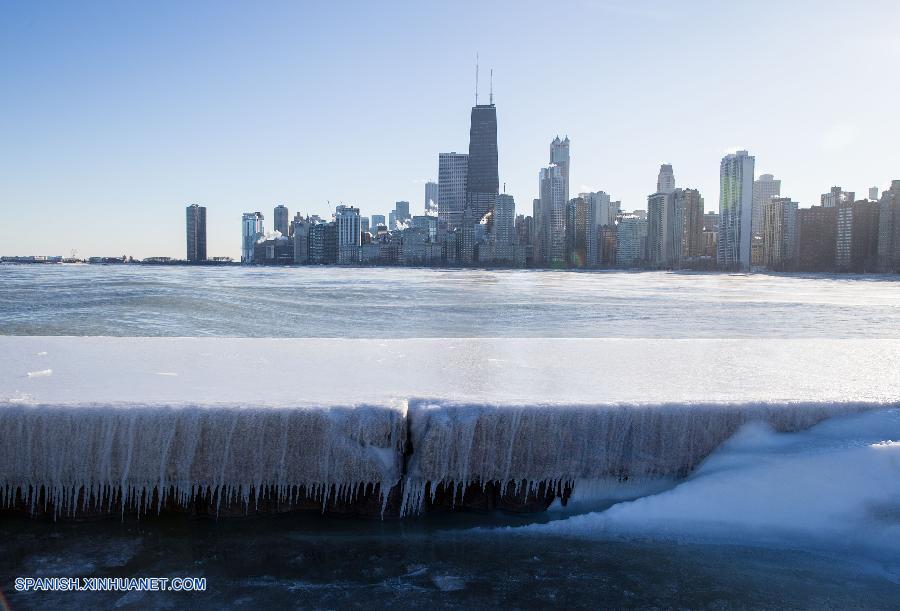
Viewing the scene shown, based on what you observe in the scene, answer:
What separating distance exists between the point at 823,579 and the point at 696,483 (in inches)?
39.3

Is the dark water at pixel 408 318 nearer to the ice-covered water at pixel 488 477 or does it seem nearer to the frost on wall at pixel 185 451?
the ice-covered water at pixel 488 477

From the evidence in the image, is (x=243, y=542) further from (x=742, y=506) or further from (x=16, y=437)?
(x=742, y=506)

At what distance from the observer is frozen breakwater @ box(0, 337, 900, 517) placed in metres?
4.80

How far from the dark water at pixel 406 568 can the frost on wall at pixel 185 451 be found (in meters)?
0.32

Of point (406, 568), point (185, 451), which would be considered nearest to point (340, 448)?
point (406, 568)

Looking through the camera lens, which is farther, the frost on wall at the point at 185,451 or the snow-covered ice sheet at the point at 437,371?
the snow-covered ice sheet at the point at 437,371

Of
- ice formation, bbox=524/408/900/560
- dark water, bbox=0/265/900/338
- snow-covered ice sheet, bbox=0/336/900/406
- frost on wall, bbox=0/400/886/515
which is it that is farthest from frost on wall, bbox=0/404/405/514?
dark water, bbox=0/265/900/338

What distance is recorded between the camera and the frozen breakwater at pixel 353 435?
4.80m

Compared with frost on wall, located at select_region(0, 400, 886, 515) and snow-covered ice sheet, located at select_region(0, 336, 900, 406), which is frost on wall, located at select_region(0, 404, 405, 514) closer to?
frost on wall, located at select_region(0, 400, 886, 515)

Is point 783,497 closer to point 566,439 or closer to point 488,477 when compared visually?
point 566,439

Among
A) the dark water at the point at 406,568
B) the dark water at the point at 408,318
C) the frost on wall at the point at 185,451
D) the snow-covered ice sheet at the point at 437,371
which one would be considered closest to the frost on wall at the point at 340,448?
the frost on wall at the point at 185,451

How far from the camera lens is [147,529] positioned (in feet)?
16.7

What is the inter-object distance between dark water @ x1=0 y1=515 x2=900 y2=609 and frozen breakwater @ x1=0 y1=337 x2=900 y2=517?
256 mm

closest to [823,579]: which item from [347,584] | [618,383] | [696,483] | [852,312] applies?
[696,483]
